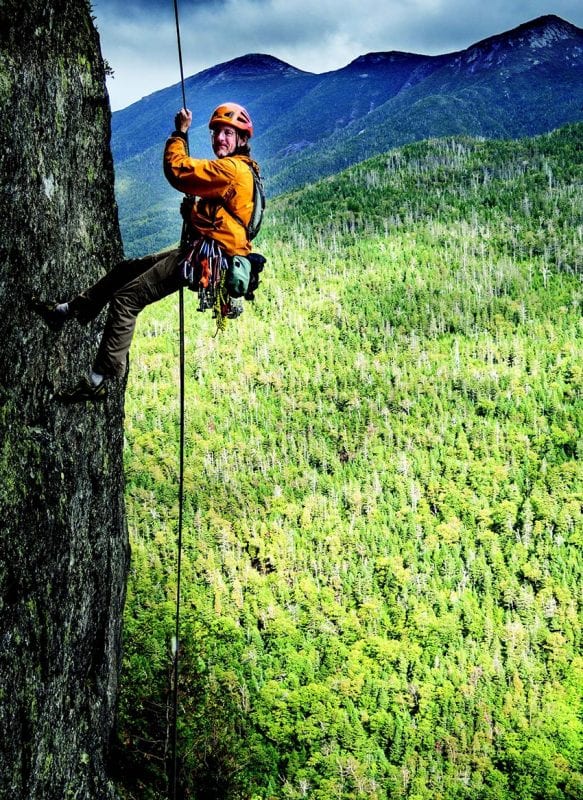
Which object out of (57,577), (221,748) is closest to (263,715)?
(221,748)

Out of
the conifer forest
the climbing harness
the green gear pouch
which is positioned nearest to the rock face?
the climbing harness

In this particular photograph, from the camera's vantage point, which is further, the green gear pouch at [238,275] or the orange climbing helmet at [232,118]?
the green gear pouch at [238,275]

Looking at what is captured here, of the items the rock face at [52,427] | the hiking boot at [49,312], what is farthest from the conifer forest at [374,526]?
the hiking boot at [49,312]

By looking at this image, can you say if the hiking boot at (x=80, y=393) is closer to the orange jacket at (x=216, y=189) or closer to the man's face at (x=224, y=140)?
the orange jacket at (x=216, y=189)

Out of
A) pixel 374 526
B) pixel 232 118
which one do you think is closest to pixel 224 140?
pixel 232 118

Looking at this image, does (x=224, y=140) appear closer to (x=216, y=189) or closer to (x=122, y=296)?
(x=216, y=189)

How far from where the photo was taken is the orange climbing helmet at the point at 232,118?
8.74m

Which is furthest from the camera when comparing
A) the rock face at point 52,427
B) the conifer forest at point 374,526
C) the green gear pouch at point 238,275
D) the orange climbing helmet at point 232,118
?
the conifer forest at point 374,526

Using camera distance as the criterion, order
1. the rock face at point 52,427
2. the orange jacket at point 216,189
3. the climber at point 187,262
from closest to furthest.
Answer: the rock face at point 52,427 < the orange jacket at point 216,189 < the climber at point 187,262

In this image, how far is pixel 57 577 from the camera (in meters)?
8.90

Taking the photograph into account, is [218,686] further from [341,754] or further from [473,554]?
[473,554]

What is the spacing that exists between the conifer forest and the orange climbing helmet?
31.6 m

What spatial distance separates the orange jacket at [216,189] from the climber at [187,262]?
0.04ft

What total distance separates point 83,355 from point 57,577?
9.79 ft
